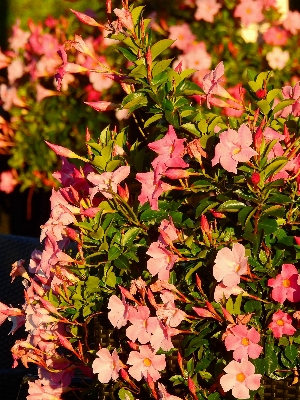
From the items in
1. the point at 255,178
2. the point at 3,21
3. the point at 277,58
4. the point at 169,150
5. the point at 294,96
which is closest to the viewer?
the point at 255,178

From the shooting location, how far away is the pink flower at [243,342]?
1.48m

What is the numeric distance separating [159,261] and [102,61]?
235 centimetres

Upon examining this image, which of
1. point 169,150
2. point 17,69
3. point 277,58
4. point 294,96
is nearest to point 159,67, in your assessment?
point 169,150

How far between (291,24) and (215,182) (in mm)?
2387

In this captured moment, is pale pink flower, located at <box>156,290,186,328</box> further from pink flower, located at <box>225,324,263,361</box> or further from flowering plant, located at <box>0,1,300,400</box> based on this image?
pink flower, located at <box>225,324,263,361</box>

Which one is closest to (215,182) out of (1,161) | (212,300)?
(212,300)

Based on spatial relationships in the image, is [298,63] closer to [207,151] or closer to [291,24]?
[291,24]

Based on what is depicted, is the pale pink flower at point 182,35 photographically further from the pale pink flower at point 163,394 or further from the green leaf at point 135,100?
the pale pink flower at point 163,394

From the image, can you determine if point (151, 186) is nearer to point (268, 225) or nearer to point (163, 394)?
point (268, 225)

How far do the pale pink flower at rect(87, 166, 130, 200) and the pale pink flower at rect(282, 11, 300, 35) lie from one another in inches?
93.0

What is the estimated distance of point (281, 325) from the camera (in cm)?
150

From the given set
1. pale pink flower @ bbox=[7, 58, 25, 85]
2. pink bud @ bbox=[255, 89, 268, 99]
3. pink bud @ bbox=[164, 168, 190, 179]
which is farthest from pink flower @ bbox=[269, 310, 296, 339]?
pale pink flower @ bbox=[7, 58, 25, 85]

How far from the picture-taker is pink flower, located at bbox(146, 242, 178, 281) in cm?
155

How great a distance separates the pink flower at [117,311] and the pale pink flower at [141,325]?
0.02m
